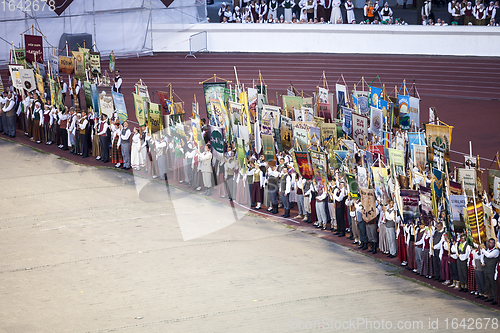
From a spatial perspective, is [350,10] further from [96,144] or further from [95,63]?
[96,144]

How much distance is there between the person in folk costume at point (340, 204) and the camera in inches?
583

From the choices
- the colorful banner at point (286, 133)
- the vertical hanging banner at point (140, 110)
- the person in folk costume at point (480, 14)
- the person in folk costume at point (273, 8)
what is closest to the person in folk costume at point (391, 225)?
the colorful banner at point (286, 133)

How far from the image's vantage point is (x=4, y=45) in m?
30.8

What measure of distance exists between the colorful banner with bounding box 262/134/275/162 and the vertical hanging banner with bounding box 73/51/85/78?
379 inches

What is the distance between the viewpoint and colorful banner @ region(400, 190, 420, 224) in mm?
12953

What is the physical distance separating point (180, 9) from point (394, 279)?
2545cm

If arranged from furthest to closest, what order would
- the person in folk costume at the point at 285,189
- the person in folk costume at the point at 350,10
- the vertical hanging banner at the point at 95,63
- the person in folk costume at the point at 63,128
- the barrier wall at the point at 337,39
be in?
the person in folk costume at the point at 350,10, the barrier wall at the point at 337,39, the vertical hanging banner at the point at 95,63, the person in folk costume at the point at 63,128, the person in folk costume at the point at 285,189

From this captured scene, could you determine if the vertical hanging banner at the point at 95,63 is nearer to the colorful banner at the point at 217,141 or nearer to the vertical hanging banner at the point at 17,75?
the vertical hanging banner at the point at 17,75

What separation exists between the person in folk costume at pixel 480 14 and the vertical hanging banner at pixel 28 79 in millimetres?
18857

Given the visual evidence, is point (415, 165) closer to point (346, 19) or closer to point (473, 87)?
point (473, 87)

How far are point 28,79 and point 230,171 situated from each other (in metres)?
9.33

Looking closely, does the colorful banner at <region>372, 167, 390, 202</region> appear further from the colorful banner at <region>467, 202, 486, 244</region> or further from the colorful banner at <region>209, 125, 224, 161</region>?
the colorful banner at <region>209, 125, 224, 161</region>

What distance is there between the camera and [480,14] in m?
28.8

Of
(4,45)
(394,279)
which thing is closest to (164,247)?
(394,279)
